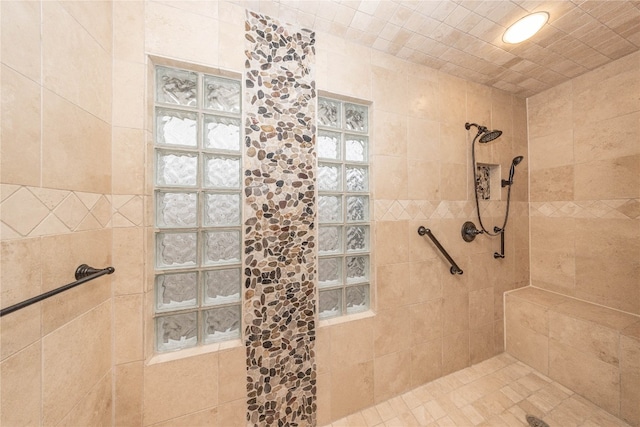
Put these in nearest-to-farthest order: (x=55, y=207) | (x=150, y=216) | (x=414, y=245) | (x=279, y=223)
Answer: (x=55, y=207)
(x=150, y=216)
(x=279, y=223)
(x=414, y=245)

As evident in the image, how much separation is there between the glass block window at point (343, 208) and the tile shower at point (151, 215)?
88 millimetres

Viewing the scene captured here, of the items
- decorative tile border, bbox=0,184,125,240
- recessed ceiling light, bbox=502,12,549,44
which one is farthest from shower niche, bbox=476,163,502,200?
decorative tile border, bbox=0,184,125,240

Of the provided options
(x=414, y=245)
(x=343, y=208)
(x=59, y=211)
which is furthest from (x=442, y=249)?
(x=59, y=211)

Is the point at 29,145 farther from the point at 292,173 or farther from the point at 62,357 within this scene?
the point at 292,173

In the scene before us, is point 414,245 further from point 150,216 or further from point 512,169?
point 150,216

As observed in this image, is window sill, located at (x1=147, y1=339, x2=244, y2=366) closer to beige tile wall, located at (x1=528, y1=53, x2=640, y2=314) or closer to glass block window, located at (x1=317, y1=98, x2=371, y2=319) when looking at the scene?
glass block window, located at (x1=317, y1=98, x2=371, y2=319)

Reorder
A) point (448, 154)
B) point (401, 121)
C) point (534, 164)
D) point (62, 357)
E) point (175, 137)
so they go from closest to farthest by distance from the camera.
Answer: point (62, 357) → point (175, 137) → point (401, 121) → point (448, 154) → point (534, 164)

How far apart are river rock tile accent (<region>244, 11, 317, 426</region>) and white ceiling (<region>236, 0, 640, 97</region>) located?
0.19 metres

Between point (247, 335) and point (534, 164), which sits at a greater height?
point (534, 164)

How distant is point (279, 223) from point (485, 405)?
1.71 m

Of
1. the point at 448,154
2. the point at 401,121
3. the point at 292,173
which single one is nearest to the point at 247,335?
the point at 292,173

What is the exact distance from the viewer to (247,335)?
3.50 ft

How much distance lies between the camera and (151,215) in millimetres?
962

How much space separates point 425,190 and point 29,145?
1783 millimetres
